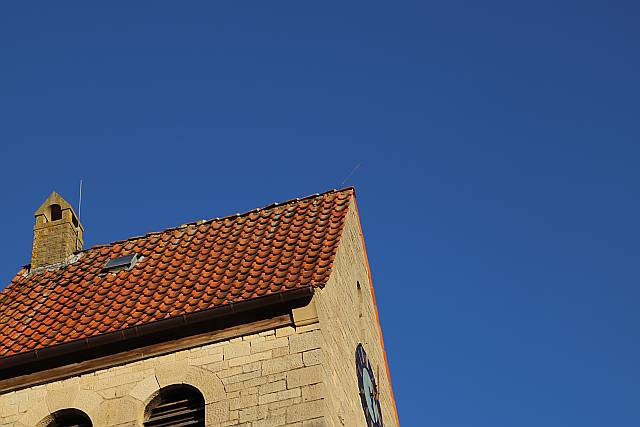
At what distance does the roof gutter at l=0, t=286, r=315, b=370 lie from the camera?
49.5ft

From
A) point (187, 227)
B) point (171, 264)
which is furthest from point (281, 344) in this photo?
point (187, 227)

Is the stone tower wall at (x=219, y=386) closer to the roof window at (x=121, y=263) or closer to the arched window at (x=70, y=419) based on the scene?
the arched window at (x=70, y=419)

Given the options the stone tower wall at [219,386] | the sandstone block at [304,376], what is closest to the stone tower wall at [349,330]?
the sandstone block at [304,376]

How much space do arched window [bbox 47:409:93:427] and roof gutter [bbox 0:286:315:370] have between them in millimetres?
840

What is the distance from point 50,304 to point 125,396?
299 cm

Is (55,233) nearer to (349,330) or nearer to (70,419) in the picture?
(70,419)

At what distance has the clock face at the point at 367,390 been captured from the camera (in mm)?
16609

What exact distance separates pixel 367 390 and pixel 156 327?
A: 349 cm

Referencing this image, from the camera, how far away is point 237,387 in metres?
14.6

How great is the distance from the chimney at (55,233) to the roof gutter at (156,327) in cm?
377

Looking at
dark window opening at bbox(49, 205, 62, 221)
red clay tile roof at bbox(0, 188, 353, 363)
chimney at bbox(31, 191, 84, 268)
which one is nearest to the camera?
red clay tile roof at bbox(0, 188, 353, 363)

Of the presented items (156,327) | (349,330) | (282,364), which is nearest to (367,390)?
(349,330)

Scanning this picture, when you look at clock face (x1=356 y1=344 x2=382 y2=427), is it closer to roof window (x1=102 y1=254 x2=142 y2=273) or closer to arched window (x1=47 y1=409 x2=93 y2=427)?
roof window (x1=102 y1=254 x2=142 y2=273)

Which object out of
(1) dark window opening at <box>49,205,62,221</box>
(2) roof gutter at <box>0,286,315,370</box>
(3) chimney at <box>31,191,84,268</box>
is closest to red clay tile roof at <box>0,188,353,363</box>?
(2) roof gutter at <box>0,286,315,370</box>
